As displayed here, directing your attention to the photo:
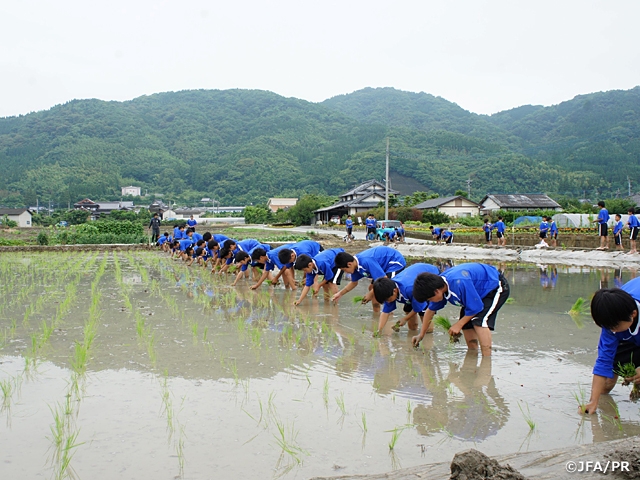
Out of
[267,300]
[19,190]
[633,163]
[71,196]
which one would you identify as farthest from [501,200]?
[19,190]

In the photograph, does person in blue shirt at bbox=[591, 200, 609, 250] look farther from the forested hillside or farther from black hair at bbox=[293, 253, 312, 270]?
the forested hillside

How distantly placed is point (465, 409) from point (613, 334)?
1.00 m

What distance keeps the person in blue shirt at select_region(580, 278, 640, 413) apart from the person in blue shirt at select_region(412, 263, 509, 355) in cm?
122

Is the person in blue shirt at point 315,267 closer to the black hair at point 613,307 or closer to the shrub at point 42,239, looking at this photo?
the black hair at point 613,307

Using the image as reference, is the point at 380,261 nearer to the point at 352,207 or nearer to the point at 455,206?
the point at 455,206

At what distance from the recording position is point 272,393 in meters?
3.93

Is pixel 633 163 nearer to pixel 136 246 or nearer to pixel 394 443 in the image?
pixel 136 246

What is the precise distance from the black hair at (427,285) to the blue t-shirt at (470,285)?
0.62 feet

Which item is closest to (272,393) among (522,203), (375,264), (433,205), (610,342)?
(610,342)

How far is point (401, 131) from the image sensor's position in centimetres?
8288

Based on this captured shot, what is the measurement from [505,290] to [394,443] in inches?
93.6

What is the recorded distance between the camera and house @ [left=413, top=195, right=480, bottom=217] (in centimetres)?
4478

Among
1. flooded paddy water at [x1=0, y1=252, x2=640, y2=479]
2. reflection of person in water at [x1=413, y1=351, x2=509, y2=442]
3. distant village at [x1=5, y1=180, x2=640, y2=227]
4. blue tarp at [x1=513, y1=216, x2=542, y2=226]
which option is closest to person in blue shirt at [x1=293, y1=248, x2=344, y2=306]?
flooded paddy water at [x1=0, y1=252, x2=640, y2=479]

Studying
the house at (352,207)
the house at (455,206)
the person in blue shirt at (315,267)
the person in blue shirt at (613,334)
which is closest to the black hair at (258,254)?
the person in blue shirt at (315,267)
